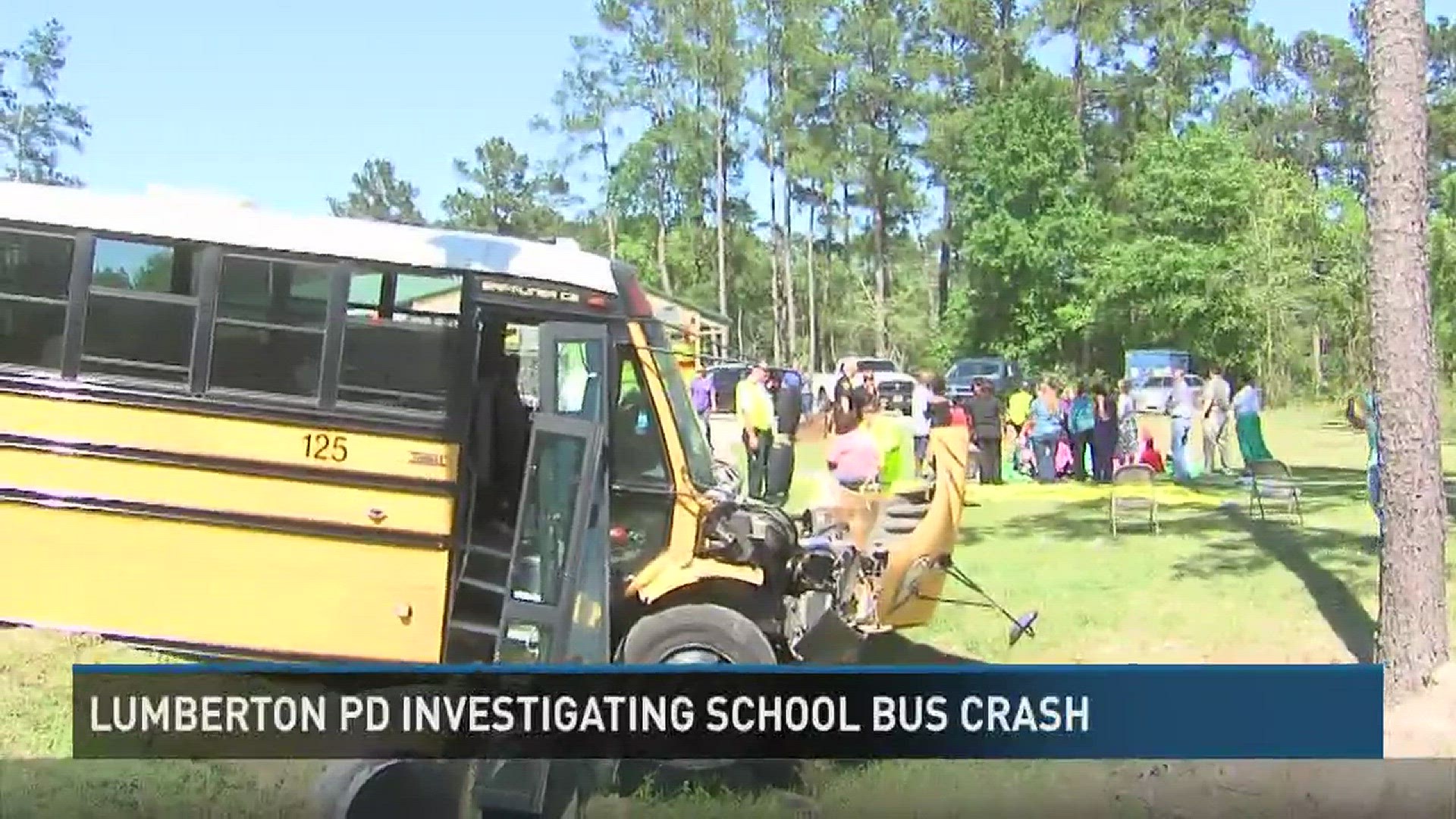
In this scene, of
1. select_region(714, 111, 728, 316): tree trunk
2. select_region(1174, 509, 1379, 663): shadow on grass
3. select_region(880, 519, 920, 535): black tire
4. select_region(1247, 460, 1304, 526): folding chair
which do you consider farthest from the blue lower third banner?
select_region(714, 111, 728, 316): tree trunk

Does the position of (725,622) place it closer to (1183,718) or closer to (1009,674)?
(1009,674)

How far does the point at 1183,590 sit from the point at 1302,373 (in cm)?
2607

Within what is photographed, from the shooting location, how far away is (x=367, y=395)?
5523 millimetres

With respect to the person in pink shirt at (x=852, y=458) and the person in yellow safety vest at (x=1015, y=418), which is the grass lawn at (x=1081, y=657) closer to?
the person in pink shirt at (x=852, y=458)

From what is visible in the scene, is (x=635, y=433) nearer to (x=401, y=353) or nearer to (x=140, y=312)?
(x=401, y=353)

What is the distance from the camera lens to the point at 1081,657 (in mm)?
6160

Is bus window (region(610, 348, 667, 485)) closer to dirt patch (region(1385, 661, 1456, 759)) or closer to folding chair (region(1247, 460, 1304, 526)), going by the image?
dirt patch (region(1385, 661, 1456, 759))

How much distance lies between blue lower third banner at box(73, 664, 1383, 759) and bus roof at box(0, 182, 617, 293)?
69.2 inches

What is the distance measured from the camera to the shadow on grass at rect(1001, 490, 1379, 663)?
24.0 feet

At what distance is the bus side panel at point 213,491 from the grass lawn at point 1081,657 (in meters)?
0.61

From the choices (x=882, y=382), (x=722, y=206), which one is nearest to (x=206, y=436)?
(x=722, y=206)

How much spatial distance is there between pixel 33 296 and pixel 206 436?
944mm

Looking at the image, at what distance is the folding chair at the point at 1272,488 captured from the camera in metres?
11.2

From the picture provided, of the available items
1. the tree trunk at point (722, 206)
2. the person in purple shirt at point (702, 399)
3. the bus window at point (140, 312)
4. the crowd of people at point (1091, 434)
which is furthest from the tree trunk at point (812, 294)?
the bus window at point (140, 312)
